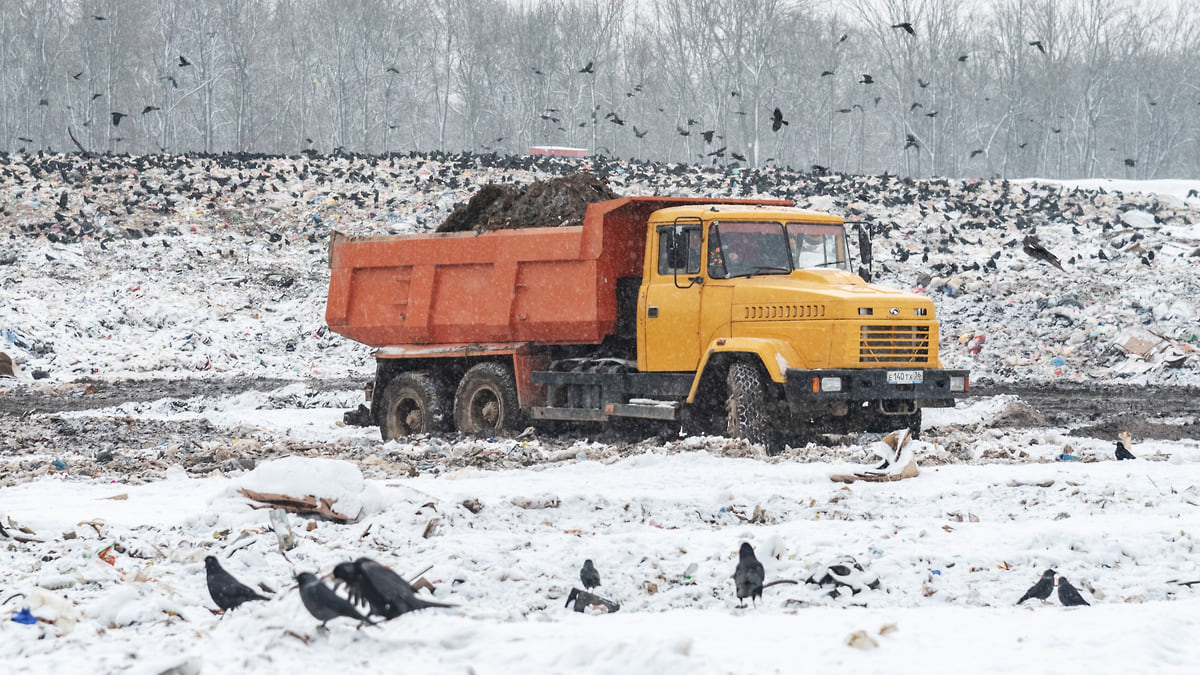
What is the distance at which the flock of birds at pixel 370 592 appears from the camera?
4.64 metres

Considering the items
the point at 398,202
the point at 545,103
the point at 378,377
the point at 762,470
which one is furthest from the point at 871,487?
the point at 545,103

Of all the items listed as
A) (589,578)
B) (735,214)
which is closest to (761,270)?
(735,214)

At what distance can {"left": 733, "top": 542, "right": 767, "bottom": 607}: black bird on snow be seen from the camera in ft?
18.7

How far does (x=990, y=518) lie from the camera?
25.4ft

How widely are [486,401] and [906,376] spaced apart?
4769 mm

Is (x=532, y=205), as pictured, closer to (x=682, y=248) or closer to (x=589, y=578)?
(x=682, y=248)

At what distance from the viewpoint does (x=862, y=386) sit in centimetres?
1066

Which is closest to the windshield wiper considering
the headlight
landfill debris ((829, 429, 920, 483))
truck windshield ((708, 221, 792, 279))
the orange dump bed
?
truck windshield ((708, 221, 792, 279))

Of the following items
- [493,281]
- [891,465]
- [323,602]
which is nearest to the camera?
[323,602]

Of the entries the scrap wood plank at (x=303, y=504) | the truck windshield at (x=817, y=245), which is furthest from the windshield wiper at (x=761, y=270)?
the scrap wood plank at (x=303, y=504)

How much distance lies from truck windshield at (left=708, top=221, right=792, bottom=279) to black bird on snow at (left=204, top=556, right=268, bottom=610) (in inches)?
269

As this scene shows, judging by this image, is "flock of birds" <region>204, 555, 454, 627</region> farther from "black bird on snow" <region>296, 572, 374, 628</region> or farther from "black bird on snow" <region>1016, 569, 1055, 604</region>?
"black bird on snow" <region>1016, 569, 1055, 604</region>

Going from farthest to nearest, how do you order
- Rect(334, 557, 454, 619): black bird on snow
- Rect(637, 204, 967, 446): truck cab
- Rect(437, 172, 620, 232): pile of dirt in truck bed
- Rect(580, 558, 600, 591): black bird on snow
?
1. Rect(437, 172, 620, 232): pile of dirt in truck bed
2. Rect(637, 204, 967, 446): truck cab
3. Rect(580, 558, 600, 591): black bird on snow
4. Rect(334, 557, 454, 619): black bird on snow

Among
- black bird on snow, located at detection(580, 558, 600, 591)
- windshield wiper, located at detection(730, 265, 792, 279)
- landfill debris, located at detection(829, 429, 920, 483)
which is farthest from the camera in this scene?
windshield wiper, located at detection(730, 265, 792, 279)
